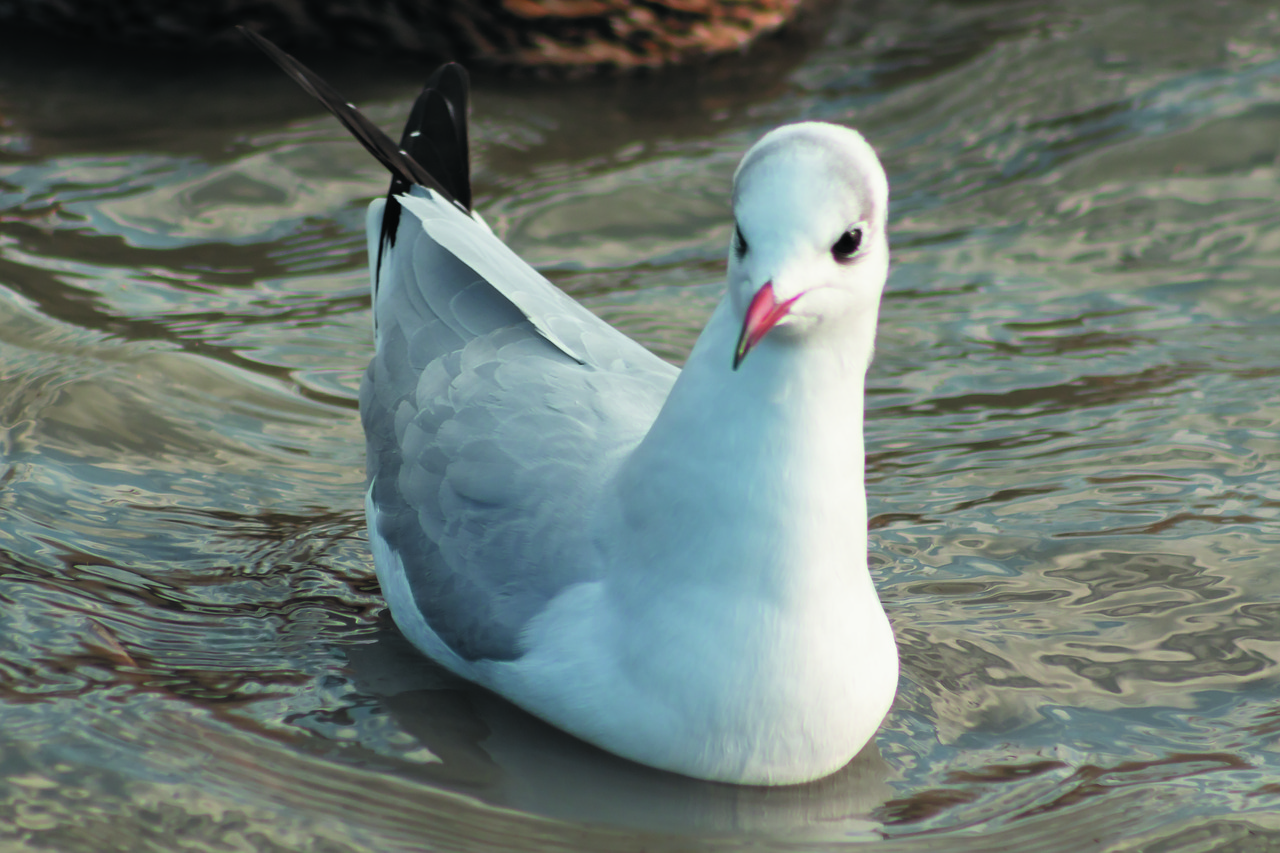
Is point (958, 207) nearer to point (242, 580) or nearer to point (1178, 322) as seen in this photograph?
point (1178, 322)

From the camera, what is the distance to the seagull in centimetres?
248

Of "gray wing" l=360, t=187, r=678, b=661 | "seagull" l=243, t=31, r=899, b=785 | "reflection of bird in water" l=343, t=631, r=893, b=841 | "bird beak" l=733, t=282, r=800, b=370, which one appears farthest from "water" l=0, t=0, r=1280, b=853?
"bird beak" l=733, t=282, r=800, b=370

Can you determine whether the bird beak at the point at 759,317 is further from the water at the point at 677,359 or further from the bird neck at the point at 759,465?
the water at the point at 677,359

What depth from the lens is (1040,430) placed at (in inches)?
175

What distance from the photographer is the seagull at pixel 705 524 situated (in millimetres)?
2477

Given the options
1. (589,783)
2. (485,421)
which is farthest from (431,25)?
(589,783)

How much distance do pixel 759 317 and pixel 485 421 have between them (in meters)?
1.07

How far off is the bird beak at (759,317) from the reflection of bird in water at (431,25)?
437 cm

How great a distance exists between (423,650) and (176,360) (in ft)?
5.52

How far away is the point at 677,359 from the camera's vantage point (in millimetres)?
4895

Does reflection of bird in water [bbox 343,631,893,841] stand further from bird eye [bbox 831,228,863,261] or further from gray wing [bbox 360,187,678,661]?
bird eye [bbox 831,228,863,261]

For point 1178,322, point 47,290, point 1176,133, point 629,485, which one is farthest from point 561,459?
point 1176,133

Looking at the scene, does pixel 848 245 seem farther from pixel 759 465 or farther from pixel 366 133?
pixel 366 133

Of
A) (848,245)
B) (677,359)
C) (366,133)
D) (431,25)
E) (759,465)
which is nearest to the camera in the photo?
(848,245)
